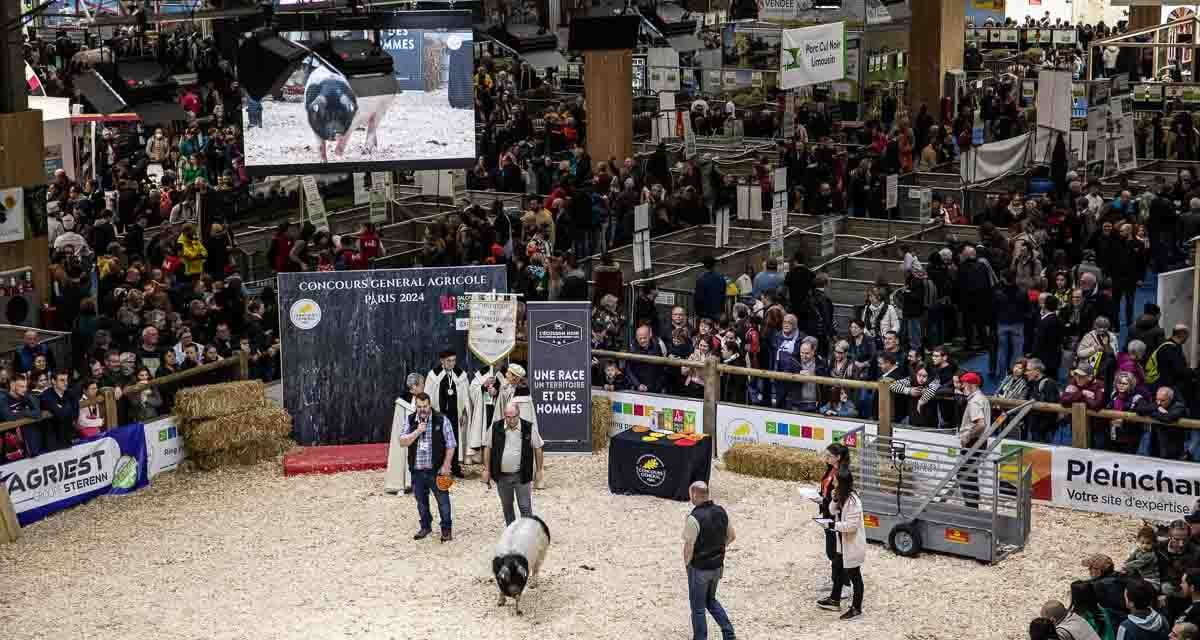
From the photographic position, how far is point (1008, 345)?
20.7 metres

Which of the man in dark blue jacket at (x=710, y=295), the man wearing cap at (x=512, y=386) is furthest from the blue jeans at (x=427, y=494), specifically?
the man in dark blue jacket at (x=710, y=295)

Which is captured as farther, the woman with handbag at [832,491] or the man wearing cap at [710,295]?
the man wearing cap at [710,295]

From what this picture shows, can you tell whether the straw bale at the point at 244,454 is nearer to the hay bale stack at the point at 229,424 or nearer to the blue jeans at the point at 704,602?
the hay bale stack at the point at 229,424

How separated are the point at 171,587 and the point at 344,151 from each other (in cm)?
728

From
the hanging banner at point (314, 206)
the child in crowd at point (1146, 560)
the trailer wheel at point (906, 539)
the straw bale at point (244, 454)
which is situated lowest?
the trailer wheel at point (906, 539)

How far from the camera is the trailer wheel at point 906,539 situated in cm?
1516

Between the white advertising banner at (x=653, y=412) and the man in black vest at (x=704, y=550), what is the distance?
5.17 metres

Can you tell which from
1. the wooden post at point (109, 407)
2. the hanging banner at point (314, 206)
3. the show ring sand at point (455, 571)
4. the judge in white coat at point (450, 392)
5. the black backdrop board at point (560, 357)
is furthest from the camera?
the hanging banner at point (314, 206)

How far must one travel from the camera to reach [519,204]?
90.9ft

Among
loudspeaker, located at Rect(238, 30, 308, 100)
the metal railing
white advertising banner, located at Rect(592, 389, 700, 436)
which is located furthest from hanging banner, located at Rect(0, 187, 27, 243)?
white advertising banner, located at Rect(592, 389, 700, 436)

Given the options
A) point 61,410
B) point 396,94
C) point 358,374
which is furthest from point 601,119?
point 61,410

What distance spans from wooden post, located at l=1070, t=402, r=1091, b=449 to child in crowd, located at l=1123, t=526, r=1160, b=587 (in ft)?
10.3

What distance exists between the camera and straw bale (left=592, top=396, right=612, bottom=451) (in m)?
18.6

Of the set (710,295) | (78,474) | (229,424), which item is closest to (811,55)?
(710,295)
